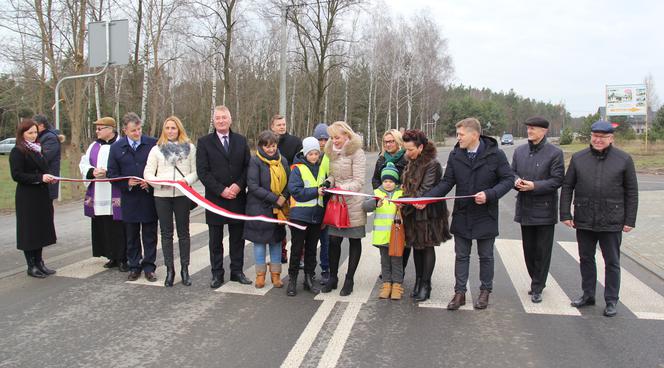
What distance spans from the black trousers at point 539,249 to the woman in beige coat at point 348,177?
186 centimetres

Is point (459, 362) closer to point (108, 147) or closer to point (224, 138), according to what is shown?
point (224, 138)

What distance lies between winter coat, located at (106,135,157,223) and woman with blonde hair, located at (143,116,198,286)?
0.74 ft

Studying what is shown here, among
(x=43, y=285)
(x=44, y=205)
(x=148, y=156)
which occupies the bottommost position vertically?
(x=43, y=285)

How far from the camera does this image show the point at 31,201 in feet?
21.1

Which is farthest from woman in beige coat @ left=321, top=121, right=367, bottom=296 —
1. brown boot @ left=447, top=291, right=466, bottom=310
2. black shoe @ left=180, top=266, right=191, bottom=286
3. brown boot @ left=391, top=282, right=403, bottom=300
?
black shoe @ left=180, top=266, right=191, bottom=286

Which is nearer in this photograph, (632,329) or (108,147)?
(632,329)

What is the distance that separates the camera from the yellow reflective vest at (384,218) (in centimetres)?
560

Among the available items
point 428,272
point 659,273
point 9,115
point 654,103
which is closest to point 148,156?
point 428,272

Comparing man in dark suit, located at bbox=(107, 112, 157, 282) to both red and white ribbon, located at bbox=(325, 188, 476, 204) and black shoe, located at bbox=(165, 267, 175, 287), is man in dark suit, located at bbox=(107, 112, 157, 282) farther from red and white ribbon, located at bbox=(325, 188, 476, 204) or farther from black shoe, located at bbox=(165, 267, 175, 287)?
red and white ribbon, located at bbox=(325, 188, 476, 204)

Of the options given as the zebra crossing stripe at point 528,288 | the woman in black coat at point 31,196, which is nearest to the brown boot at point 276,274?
the zebra crossing stripe at point 528,288

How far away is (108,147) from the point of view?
6598 mm

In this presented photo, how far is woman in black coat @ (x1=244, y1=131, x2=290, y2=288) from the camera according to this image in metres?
5.79

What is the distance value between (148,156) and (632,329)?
17.9ft

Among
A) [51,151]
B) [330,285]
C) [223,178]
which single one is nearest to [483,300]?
[330,285]
